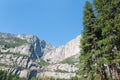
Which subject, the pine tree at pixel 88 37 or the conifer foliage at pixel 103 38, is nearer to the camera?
the conifer foliage at pixel 103 38

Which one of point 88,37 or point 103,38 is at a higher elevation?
point 88,37

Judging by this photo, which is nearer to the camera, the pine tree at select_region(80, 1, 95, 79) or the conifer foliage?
the conifer foliage

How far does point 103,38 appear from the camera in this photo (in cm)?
3591

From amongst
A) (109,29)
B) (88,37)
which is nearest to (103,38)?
(88,37)

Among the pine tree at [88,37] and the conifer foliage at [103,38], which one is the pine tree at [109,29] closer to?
the conifer foliage at [103,38]

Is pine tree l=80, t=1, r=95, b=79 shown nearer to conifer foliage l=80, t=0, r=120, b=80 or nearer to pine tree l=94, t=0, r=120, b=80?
conifer foliage l=80, t=0, r=120, b=80

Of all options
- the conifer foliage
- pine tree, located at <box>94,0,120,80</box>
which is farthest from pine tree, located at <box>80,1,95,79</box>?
pine tree, located at <box>94,0,120,80</box>

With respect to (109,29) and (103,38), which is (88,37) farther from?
(109,29)

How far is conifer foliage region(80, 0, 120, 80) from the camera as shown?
30.8m

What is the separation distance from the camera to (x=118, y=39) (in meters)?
30.9

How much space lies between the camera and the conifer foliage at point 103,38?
30750 mm

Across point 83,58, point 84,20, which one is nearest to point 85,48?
point 83,58

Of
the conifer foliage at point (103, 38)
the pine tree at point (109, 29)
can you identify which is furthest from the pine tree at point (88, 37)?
the pine tree at point (109, 29)

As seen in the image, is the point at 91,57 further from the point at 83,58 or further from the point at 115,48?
the point at 115,48
